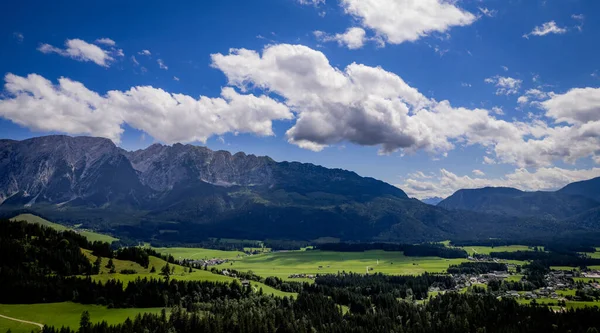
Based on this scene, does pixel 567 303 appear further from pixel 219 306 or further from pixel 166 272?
pixel 166 272

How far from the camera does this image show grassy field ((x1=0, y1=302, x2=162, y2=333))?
12088 cm

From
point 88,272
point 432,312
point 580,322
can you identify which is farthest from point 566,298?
point 88,272

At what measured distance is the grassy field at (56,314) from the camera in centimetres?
12088

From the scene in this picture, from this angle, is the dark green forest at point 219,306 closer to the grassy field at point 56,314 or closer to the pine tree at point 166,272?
the grassy field at point 56,314

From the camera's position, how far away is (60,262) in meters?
170

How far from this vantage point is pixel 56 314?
442 ft

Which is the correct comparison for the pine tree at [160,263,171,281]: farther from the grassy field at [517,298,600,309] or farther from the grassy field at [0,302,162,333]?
the grassy field at [517,298,600,309]

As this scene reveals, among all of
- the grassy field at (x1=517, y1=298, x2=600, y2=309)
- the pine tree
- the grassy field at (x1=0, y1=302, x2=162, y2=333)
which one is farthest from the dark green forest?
the grassy field at (x1=517, y1=298, x2=600, y2=309)

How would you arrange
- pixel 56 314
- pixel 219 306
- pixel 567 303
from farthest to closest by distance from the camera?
pixel 567 303 < pixel 219 306 < pixel 56 314

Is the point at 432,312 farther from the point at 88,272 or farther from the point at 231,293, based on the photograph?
the point at 88,272

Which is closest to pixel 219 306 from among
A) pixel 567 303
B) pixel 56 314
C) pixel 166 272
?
pixel 166 272

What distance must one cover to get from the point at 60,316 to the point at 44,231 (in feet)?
255

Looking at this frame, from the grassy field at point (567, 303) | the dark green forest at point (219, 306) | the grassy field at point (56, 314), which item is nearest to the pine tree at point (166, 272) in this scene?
the dark green forest at point (219, 306)

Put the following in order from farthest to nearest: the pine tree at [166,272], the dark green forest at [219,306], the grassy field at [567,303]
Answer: the pine tree at [166,272], the grassy field at [567,303], the dark green forest at [219,306]
